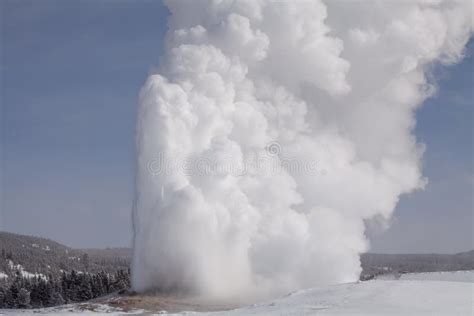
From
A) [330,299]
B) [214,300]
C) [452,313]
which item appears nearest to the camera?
[452,313]

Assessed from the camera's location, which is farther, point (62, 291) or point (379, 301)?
point (62, 291)

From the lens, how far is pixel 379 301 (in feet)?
79.7

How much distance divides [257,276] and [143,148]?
1345 cm

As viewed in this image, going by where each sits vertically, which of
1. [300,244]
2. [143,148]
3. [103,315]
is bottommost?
[103,315]

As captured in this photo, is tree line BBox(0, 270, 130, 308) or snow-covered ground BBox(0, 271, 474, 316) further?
tree line BBox(0, 270, 130, 308)

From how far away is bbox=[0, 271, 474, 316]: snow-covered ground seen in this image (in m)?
22.2

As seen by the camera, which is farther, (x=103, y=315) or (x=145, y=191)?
(x=145, y=191)

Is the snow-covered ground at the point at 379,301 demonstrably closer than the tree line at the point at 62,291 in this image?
Yes

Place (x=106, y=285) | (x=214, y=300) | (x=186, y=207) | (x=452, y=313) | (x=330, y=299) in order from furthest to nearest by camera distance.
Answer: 1. (x=106, y=285)
2. (x=186, y=207)
3. (x=214, y=300)
4. (x=330, y=299)
5. (x=452, y=313)

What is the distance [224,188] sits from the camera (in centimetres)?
4675

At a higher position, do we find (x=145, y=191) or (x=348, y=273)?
(x=145, y=191)

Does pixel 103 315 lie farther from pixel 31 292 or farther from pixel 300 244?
pixel 31 292

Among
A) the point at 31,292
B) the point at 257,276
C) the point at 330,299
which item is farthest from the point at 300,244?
the point at 31,292

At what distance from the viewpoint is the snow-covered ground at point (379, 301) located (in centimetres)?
2222
